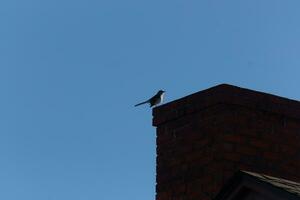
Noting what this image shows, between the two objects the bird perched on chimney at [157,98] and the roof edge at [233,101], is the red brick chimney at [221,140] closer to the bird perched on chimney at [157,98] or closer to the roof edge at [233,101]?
the roof edge at [233,101]

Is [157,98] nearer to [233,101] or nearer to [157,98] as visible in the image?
[157,98]

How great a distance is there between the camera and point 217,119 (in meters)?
7.75

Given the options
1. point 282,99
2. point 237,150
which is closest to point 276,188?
point 237,150

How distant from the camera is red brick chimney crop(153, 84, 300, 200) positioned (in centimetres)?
754

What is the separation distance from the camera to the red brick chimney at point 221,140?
7.54 meters

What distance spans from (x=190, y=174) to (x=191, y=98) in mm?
760

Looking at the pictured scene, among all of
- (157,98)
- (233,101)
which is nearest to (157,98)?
(157,98)

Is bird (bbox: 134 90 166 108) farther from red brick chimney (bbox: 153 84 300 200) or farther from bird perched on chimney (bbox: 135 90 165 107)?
red brick chimney (bbox: 153 84 300 200)

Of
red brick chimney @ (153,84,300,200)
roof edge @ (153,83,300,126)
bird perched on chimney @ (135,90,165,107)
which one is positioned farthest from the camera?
bird perched on chimney @ (135,90,165,107)

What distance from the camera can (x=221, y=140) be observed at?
24.8 feet

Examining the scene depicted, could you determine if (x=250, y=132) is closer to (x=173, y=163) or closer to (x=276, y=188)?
(x=173, y=163)

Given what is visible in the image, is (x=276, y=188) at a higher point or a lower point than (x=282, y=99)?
lower

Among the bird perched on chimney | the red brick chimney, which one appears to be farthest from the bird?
the red brick chimney

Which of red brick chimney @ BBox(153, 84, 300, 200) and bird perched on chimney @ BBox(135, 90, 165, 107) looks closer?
red brick chimney @ BBox(153, 84, 300, 200)
